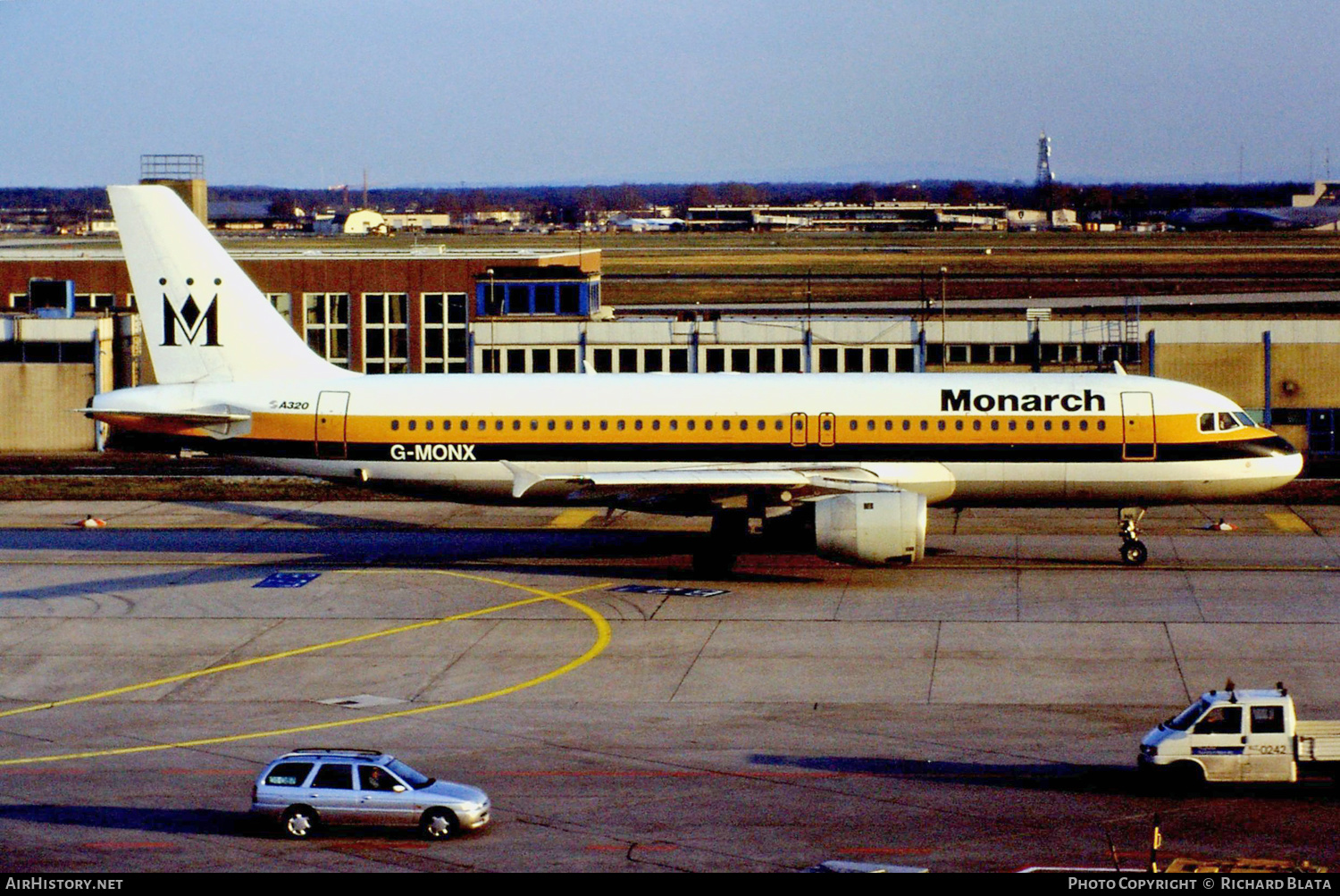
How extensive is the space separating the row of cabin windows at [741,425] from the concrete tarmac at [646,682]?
3780mm

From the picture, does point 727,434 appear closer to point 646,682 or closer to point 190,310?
point 646,682

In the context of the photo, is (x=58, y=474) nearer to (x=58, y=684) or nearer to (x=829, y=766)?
(x=58, y=684)

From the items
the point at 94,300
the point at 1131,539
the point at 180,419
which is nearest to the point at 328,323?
the point at 94,300

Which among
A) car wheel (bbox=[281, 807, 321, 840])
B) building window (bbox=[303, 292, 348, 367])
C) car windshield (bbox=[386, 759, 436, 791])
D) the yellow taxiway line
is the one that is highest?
building window (bbox=[303, 292, 348, 367])

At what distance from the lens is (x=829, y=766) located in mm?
27156

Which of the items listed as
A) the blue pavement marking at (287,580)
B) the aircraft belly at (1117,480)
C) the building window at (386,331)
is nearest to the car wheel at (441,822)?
the blue pavement marking at (287,580)

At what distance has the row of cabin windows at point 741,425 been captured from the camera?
144 feet

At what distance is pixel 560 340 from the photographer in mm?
69125

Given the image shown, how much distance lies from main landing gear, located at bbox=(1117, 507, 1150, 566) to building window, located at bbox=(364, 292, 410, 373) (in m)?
38.6

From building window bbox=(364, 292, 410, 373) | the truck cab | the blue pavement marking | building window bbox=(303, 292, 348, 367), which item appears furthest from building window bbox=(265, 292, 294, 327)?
the truck cab

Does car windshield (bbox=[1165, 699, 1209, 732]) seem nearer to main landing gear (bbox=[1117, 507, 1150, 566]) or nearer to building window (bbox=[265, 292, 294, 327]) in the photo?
main landing gear (bbox=[1117, 507, 1150, 566])

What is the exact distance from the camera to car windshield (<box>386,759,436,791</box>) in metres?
24.1

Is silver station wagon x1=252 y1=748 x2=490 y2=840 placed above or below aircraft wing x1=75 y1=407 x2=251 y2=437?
below
